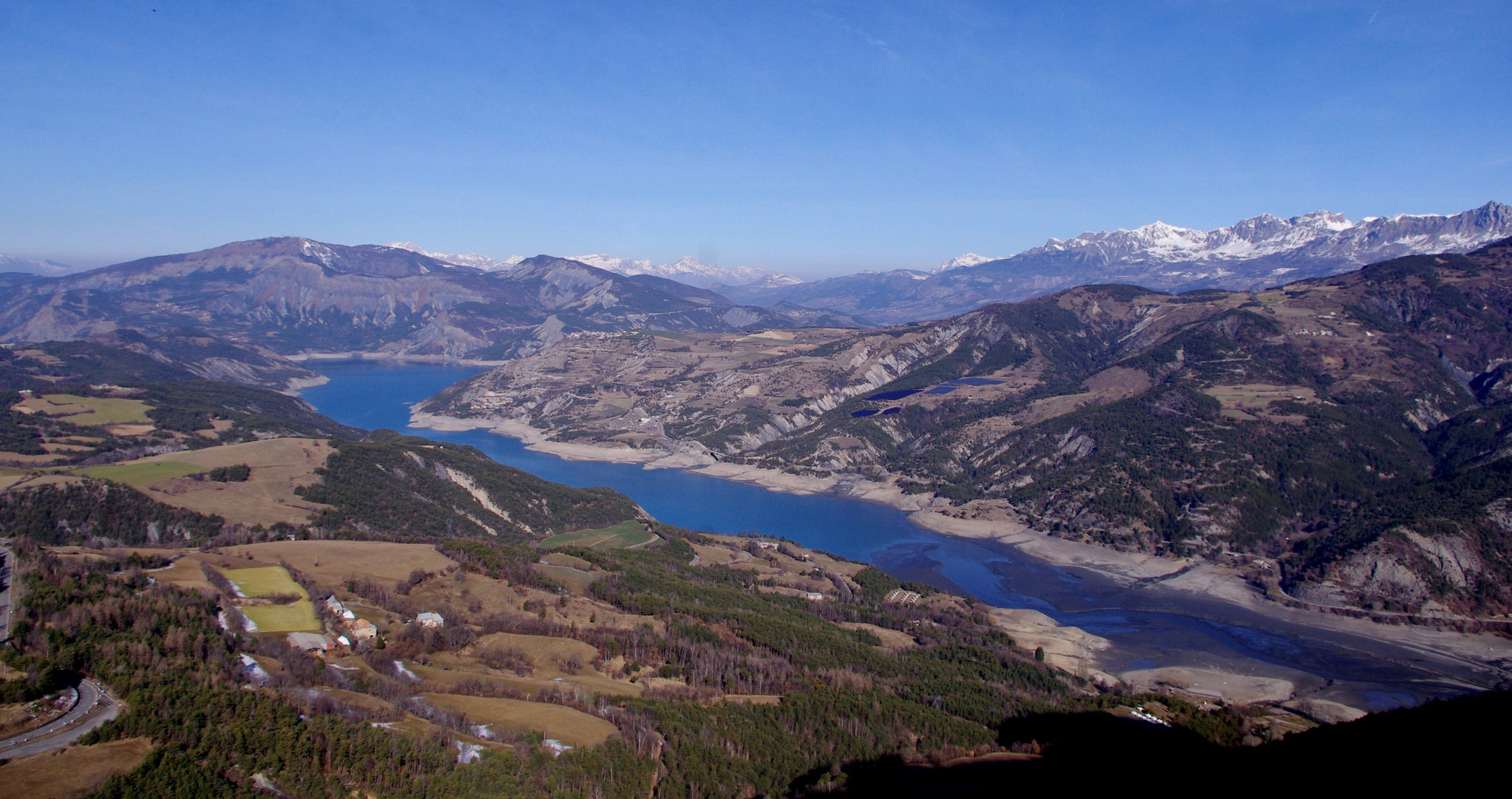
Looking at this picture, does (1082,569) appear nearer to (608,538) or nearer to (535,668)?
(608,538)

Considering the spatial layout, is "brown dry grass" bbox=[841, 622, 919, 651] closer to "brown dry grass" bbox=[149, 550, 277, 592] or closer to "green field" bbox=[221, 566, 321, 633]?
"green field" bbox=[221, 566, 321, 633]

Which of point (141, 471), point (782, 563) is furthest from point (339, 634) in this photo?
point (141, 471)

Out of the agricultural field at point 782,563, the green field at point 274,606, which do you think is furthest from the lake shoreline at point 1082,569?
the green field at point 274,606

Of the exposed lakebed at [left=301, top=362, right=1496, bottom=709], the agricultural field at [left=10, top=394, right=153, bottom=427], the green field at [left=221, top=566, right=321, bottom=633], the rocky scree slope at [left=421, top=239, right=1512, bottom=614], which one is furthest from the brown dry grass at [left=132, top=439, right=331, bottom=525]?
the rocky scree slope at [left=421, top=239, right=1512, bottom=614]

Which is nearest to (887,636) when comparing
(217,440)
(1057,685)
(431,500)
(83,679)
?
(1057,685)

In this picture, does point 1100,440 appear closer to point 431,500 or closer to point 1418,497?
point 1418,497

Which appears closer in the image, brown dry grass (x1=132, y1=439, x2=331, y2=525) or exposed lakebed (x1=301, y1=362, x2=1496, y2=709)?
exposed lakebed (x1=301, y1=362, x2=1496, y2=709)
